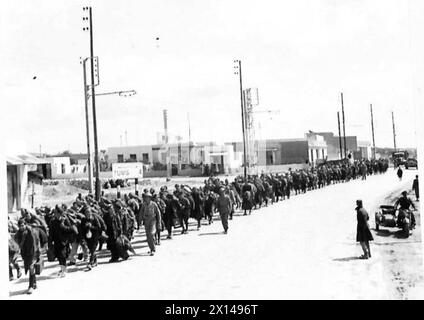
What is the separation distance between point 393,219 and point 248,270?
190 inches

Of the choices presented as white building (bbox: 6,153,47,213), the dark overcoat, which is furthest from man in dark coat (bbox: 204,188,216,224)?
white building (bbox: 6,153,47,213)

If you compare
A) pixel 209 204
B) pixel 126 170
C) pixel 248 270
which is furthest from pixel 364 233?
pixel 126 170

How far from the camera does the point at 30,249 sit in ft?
31.2

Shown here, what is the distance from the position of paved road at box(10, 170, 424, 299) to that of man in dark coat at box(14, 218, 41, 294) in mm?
303

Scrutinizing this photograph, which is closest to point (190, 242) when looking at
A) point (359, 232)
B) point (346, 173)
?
point (359, 232)

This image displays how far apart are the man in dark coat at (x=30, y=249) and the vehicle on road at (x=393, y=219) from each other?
27.4 ft

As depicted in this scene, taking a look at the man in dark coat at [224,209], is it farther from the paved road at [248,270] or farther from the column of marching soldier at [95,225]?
the paved road at [248,270]

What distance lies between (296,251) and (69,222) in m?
5.26

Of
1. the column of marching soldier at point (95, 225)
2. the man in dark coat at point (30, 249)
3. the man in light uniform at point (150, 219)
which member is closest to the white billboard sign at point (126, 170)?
the column of marching soldier at point (95, 225)

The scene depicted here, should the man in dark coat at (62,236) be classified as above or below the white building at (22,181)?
below

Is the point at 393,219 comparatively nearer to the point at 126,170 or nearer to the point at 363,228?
the point at 363,228

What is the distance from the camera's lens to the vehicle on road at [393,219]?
11.8 m

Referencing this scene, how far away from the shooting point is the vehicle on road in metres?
11.8

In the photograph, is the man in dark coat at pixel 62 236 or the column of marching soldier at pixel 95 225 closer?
the column of marching soldier at pixel 95 225
